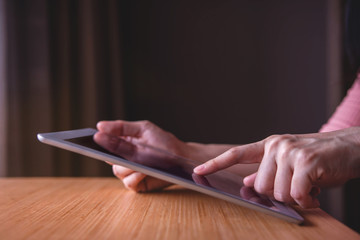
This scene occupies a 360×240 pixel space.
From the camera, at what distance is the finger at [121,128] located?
2.45ft

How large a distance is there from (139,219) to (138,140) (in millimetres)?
403

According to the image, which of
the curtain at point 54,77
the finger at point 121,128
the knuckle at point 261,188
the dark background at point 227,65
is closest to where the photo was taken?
the knuckle at point 261,188

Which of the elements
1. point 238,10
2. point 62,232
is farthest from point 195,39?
point 62,232

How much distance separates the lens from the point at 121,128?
0.77 meters

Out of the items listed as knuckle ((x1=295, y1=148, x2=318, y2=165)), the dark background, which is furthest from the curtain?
knuckle ((x1=295, y1=148, x2=318, y2=165))

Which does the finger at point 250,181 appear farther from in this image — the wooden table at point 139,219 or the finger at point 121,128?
the finger at point 121,128

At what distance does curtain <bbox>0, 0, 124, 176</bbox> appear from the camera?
4.78 ft

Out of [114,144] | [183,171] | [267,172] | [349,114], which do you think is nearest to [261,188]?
[267,172]

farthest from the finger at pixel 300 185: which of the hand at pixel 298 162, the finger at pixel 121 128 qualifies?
the finger at pixel 121 128

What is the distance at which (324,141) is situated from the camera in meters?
0.46

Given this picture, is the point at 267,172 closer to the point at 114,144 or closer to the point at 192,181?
the point at 192,181

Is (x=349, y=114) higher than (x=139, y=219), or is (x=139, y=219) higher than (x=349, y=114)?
(x=349, y=114)

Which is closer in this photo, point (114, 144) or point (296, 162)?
point (296, 162)

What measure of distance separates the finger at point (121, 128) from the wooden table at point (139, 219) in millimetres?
175
